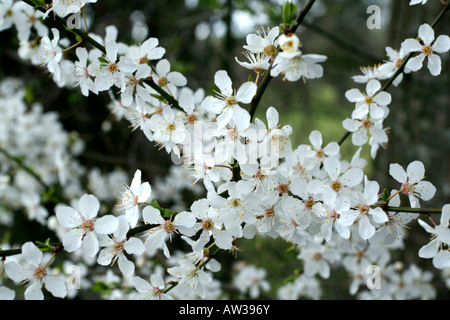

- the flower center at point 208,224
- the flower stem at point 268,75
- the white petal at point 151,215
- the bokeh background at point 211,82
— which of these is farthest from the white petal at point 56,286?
the bokeh background at point 211,82

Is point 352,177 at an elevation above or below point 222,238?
above

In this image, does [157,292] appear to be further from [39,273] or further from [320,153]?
[320,153]

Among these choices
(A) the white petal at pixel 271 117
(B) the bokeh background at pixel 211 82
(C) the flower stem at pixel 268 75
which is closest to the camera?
(C) the flower stem at pixel 268 75

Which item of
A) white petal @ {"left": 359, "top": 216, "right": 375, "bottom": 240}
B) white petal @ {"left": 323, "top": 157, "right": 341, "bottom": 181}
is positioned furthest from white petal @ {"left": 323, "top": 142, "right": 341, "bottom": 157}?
white petal @ {"left": 359, "top": 216, "right": 375, "bottom": 240}

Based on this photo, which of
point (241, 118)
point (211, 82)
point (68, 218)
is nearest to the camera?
point (241, 118)

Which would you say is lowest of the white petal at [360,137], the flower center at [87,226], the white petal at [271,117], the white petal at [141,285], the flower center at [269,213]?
the white petal at [141,285]

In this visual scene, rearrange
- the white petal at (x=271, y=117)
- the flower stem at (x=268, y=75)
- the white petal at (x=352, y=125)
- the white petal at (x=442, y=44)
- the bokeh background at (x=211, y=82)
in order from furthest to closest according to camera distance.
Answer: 1. the bokeh background at (x=211, y=82)
2. the white petal at (x=352, y=125)
3. the white petal at (x=442, y=44)
4. the white petal at (x=271, y=117)
5. the flower stem at (x=268, y=75)

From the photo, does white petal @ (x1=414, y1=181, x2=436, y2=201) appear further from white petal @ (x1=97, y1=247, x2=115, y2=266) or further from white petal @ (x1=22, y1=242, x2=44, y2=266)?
white petal @ (x1=22, y1=242, x2=44, y2=266)

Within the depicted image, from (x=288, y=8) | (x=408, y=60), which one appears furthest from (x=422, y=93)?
(x=288, y=8)

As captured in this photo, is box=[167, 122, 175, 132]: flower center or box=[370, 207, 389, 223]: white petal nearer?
box=[370, 207, 389, 223]: white petal

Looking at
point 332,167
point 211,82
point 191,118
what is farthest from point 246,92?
point 211,82

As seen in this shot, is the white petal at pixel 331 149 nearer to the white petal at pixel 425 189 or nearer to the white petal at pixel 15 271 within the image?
the white petal at pixel 425 189

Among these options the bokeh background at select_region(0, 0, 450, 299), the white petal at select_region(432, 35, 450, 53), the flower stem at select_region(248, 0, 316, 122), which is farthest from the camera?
the bokeh background at select_region(0, 0, 450, 299)
